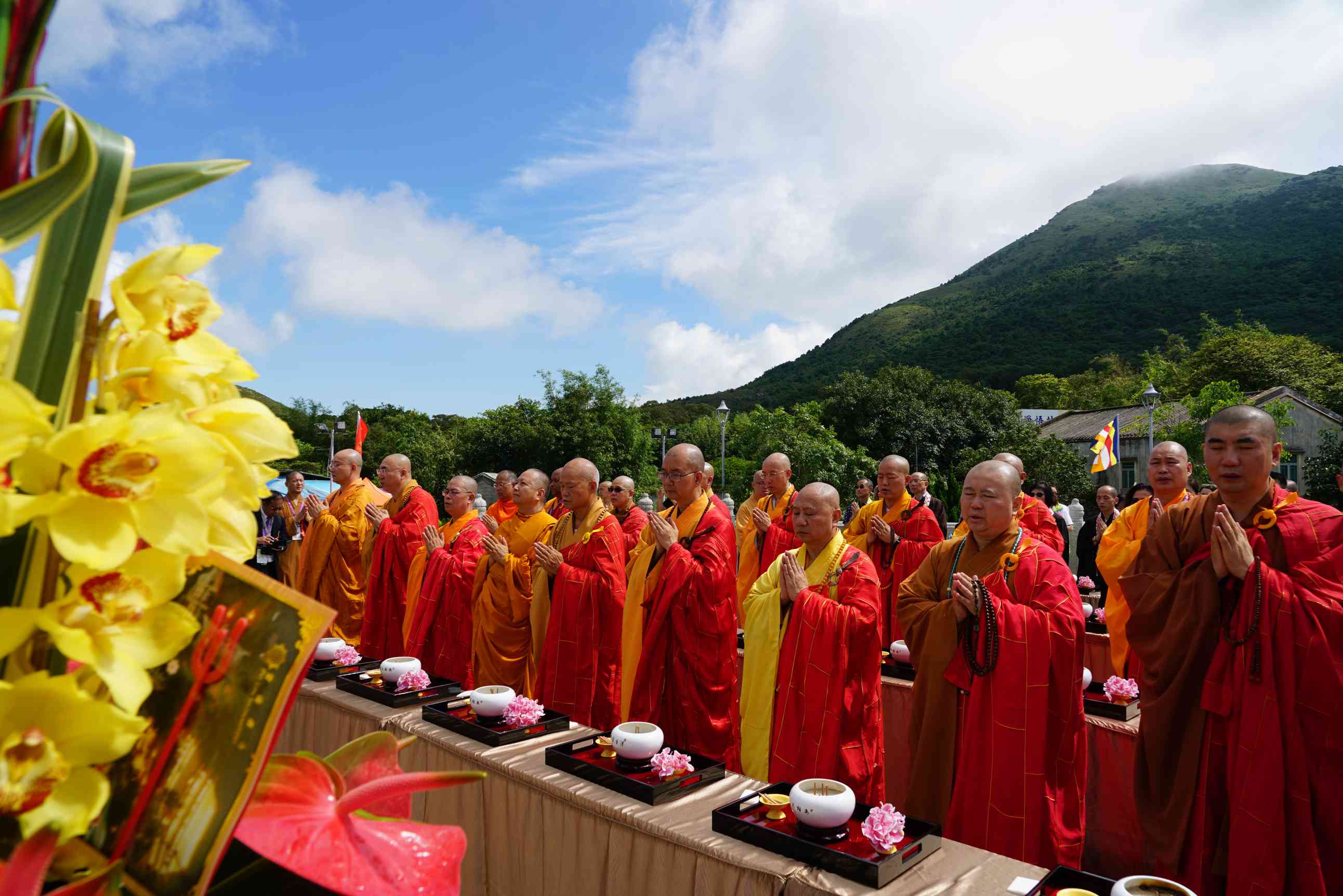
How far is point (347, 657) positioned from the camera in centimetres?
471

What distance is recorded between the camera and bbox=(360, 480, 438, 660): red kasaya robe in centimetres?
781

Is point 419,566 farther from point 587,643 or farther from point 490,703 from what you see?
point 490,703

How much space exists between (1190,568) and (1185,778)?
898 mm

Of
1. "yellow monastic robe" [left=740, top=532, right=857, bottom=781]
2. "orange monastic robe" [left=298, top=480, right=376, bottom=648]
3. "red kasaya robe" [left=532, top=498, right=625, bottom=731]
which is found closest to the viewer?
"yellow monastic robe" [left=740, top=532, right=857, bottom=781]

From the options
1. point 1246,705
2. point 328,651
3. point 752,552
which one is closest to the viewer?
point 1246,705

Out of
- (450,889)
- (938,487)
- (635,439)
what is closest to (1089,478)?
(938,487)

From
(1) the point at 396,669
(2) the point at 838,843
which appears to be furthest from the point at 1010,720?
(1) the point at 396,669

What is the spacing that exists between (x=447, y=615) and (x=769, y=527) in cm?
359

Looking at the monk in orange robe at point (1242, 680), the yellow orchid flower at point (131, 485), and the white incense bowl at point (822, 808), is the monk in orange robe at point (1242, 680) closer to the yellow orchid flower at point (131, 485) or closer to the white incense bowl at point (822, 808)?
the white incense bowl at point (822, 808)

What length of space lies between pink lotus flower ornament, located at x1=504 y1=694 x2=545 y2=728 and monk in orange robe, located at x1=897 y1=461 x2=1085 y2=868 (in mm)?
1830

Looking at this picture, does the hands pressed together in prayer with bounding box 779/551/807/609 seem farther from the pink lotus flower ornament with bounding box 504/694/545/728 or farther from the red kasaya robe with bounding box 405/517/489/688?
the red kasaya robe with bounding box 405/517/489/688

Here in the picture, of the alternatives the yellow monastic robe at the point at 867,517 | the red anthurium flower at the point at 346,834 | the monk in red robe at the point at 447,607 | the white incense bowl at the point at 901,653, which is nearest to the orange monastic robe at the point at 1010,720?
the white incense bowl at the point at 901,653

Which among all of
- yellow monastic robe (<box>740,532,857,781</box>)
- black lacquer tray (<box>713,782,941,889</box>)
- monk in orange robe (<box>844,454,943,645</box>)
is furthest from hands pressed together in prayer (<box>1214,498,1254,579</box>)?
monk in orange robe (<box>844,454,943,645</box>)

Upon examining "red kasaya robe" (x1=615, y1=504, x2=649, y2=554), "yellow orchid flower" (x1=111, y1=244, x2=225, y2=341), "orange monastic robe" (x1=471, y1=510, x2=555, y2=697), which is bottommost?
"orange monastic robe" (x1=471, y1=510, x2=555, y2=697)
